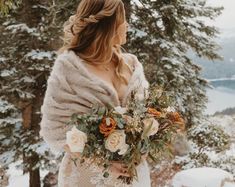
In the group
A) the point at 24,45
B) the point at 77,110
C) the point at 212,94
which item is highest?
the point at 77,110

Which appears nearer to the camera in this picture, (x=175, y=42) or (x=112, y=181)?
(x=112, y=181)

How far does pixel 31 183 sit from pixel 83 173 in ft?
24.3

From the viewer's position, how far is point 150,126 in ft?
7.32

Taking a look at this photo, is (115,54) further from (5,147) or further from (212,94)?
(212,94)

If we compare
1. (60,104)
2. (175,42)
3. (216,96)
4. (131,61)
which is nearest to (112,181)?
(60,104)

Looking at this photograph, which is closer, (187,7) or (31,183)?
(187,7)

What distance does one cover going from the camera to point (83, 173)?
96.0 inches

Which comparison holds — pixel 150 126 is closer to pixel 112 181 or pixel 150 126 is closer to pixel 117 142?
pixel 117 142

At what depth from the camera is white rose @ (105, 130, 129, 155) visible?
2.15 meters

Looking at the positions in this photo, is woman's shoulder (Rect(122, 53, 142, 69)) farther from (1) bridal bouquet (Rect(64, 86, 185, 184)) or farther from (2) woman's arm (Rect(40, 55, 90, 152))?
(1) bridal bouquet (Rect(64, 86, 185, 184))

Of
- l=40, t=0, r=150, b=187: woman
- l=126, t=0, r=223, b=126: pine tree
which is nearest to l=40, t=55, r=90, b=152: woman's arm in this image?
l=40, t=0, r=150, b=187: woman

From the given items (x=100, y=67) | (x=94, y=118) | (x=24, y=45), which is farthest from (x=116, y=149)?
(x=24, y=45)

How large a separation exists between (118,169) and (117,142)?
230mm

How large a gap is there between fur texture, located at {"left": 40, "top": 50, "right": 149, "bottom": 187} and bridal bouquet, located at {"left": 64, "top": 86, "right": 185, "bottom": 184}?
0.62ft
